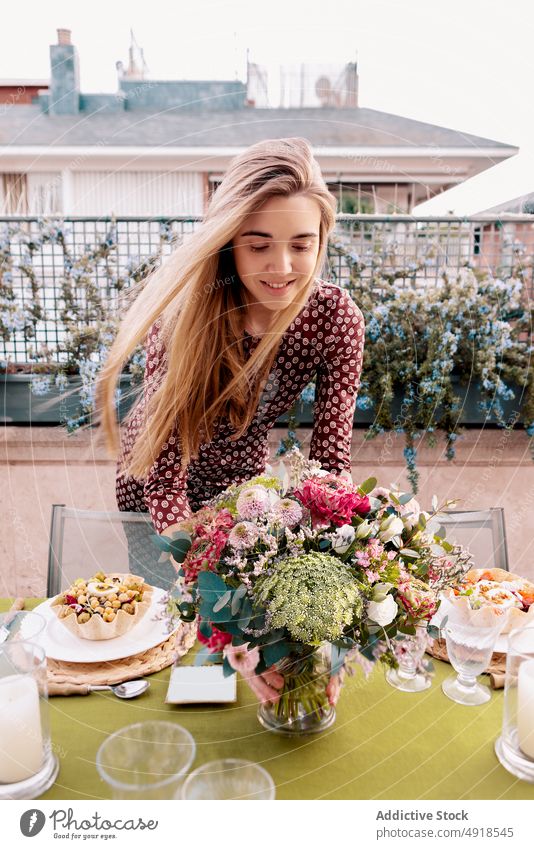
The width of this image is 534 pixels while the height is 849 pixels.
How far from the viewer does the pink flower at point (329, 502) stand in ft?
2.00

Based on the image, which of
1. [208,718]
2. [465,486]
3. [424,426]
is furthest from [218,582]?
[465,486]

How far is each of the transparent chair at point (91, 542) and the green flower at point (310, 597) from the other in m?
0.61

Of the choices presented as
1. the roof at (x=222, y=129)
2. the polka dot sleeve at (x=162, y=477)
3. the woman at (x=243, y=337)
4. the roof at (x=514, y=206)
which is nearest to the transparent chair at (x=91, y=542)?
the woman at (x=243, y=337)

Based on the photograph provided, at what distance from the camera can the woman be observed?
3.02 feet

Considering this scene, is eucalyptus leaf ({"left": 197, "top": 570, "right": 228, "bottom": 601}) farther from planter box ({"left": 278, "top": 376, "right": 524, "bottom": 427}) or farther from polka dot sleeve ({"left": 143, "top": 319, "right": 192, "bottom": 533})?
planter box ({"left": 278, "top": 376, "right": 524, "bottom": 427})

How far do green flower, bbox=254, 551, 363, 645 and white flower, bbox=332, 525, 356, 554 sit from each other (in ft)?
0.09

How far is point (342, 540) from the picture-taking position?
61 centimetres

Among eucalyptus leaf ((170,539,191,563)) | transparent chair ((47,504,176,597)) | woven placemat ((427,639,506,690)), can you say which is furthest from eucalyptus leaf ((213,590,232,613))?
transparent chair ((47,504,176,597))

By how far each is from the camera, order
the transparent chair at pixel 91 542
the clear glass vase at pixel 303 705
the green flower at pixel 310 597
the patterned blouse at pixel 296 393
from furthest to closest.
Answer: the transparent chair at pixel 91 542 → the patterned blouse at pixel 296 393 → the clear glass vase at pixel 303 705 → the green flower at pixel 310 597

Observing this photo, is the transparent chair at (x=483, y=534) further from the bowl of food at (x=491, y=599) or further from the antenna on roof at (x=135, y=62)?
the antenna on roof at (x=135, y=62)

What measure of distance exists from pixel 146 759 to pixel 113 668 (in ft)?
0.55

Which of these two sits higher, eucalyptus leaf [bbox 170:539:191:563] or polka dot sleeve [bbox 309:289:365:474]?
polka dot sleeve [bbox 309:289:365:474]
